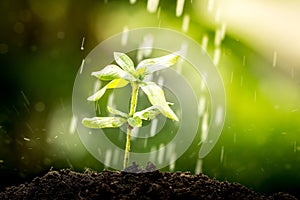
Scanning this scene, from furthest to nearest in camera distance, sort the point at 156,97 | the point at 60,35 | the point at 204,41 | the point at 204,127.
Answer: the point at 60,35 → the point at 204,41 → the point at 204,127 → the point at 156,97

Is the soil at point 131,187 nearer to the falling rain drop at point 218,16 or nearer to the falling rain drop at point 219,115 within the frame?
the falling rain drop at point 219,115

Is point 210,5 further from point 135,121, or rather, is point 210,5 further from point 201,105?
point 135,121

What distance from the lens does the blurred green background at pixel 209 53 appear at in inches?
53.5

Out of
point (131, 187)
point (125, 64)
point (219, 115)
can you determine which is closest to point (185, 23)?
point (219, 115)

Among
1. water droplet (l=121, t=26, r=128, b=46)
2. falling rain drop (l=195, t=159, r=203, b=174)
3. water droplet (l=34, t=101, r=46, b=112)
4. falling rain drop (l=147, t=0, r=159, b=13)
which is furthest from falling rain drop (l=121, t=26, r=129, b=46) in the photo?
falling rain drop (l=195, t=159, r=203, b=174)

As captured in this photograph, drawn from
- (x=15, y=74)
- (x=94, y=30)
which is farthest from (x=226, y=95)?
(x=15, y=74)

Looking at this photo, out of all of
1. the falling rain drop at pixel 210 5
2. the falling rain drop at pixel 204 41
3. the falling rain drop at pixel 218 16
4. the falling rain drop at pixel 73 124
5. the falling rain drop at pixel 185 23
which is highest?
the falling rain drop at pixel 210 5

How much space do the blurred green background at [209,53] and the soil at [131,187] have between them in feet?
1.47

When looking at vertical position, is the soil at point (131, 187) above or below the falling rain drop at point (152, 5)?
below

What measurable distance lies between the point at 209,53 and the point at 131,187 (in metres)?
0.80

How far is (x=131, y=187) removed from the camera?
784 millimetres

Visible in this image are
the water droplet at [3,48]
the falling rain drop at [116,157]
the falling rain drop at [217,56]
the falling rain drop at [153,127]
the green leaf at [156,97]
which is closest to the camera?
the green leaf at [156,97]

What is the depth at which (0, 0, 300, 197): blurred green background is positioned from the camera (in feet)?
4.46

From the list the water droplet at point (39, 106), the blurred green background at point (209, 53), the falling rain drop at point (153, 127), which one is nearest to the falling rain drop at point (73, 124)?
the blurred green background at point (209, 53)
